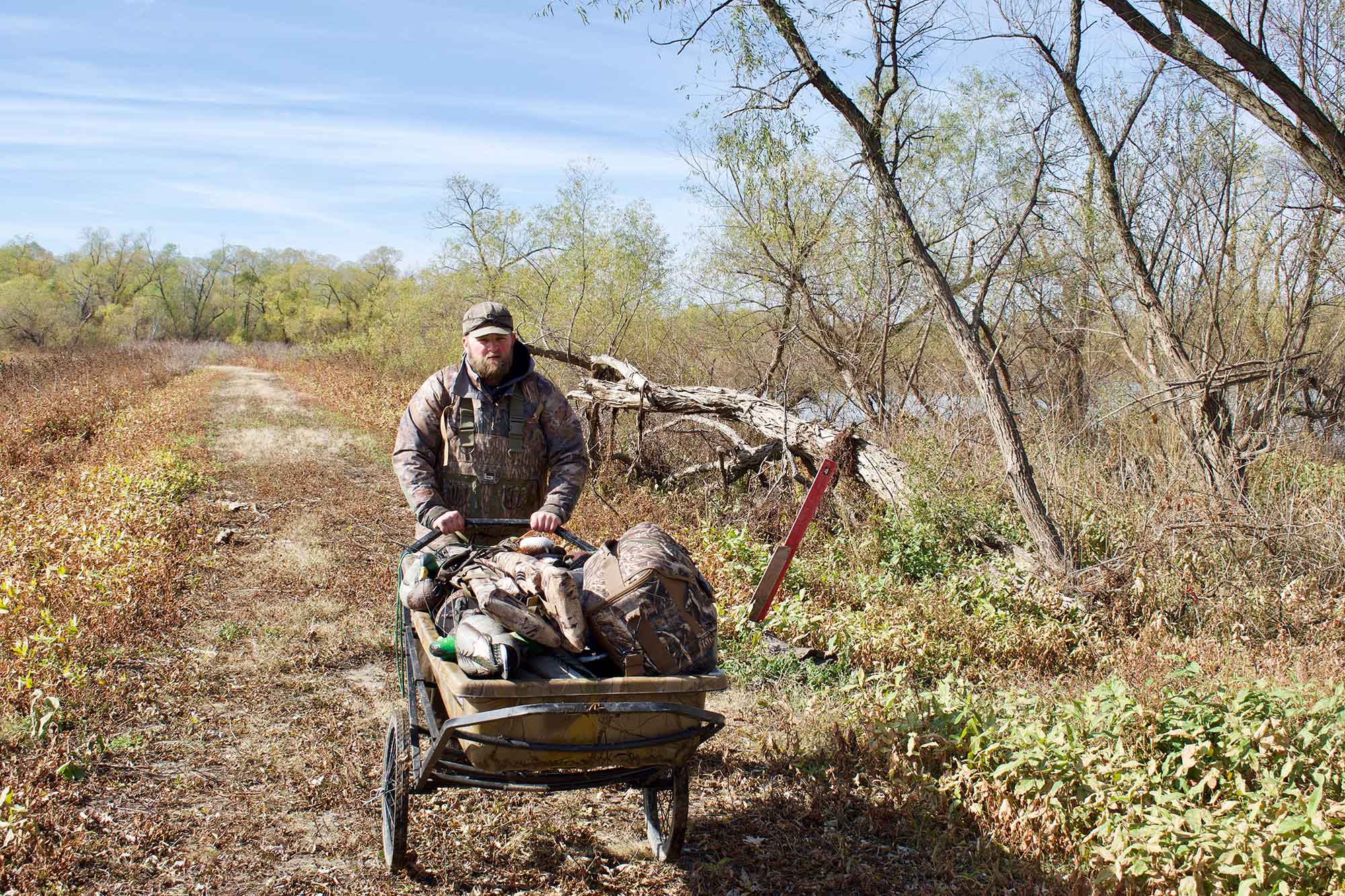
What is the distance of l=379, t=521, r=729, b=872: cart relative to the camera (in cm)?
305

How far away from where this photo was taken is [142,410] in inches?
736

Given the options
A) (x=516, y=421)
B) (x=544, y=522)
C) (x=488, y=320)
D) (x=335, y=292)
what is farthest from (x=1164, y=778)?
(x=335, y=292)

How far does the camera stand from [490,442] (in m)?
4.84

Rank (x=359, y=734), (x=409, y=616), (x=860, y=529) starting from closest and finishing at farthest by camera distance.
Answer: (x=409, y=616), (x=359, y=734), (x=860, y=529)

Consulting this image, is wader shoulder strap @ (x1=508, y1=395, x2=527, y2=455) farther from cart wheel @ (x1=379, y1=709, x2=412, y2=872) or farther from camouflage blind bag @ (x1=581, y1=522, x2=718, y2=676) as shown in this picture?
camouflage blind bag @ (x1=581, y1=522, x2=718, y2=676)

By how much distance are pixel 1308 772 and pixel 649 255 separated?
49.7 feet

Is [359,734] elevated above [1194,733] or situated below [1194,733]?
below

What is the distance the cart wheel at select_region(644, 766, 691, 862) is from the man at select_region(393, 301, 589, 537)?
139 cm

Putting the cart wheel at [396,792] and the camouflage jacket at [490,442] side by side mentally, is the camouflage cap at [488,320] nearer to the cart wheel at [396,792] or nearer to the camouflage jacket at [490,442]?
the camouflage jacket at [490,442]

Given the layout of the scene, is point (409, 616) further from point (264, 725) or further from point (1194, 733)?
point (1194, 733)

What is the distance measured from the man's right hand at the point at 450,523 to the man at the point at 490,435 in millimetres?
298

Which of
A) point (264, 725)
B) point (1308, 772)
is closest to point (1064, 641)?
point (1308, 772)

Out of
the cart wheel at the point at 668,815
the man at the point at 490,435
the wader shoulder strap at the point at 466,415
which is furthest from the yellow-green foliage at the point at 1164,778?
the wader shoulder strap at the point at 466,415

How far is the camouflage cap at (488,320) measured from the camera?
459 cm
